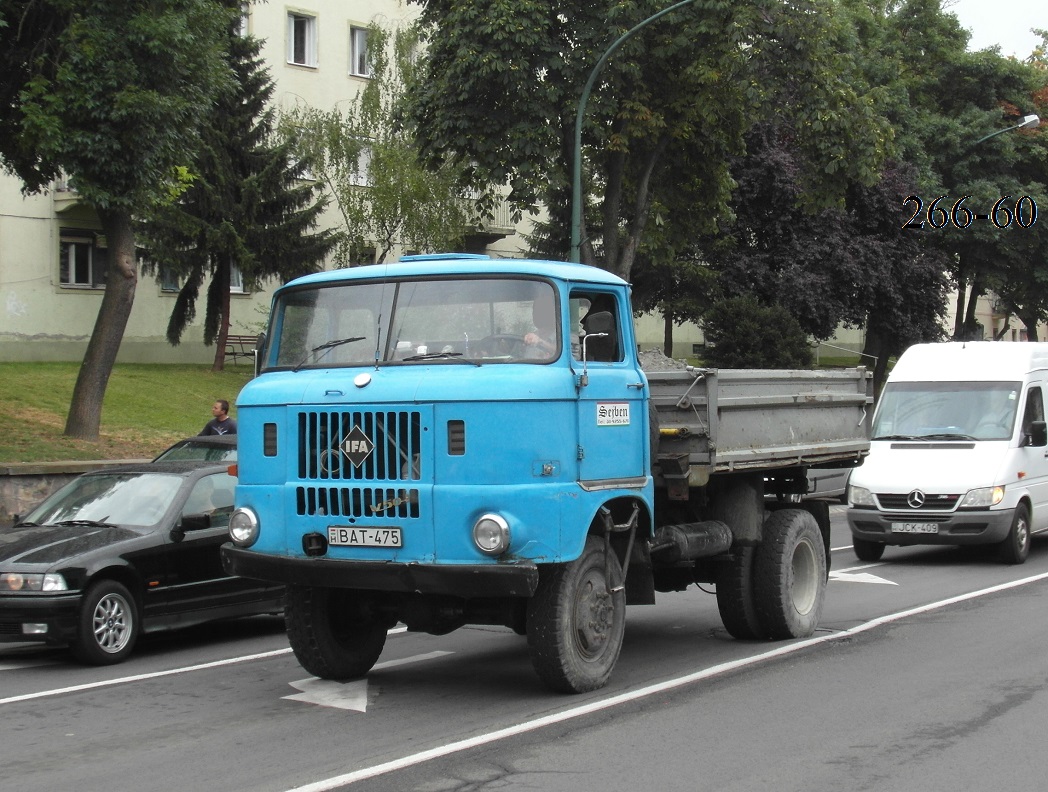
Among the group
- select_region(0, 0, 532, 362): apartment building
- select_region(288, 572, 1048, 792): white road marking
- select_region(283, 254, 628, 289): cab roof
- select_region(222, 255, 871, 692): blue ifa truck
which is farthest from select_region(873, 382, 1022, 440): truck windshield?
select_region(0, 0, 532, 362): apartment building

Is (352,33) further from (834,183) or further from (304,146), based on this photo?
(834,183)

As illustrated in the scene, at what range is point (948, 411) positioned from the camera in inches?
619

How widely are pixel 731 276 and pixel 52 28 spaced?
20476 millimetres

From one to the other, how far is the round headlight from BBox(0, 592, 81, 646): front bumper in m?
3.64

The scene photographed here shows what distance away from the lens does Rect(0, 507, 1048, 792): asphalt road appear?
242 inches

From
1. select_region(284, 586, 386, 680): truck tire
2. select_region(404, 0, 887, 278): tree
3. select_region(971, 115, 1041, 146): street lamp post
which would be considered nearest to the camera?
select_region(284, 586, 386, 680): truck tire

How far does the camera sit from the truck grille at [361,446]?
738 cm

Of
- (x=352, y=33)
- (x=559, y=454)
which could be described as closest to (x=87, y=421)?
(x=559, y=454)

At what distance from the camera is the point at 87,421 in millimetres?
Answer: 21281

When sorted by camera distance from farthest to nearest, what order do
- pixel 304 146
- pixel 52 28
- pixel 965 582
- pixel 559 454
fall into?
pixel 304 146 < pixel 52 28 < pixel 965 582 < pixel 559 454

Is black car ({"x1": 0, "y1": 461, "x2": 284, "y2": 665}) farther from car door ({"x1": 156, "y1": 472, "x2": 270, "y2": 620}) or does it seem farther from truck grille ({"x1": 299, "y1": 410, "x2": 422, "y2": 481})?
truck grille ({"x1": 299, "y1": 410, "x2": 422, "y2": 481})

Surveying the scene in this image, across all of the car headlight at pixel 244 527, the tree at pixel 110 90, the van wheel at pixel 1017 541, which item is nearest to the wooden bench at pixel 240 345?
the tree at pixel 110 90

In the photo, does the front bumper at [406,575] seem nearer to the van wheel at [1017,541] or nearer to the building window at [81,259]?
the van wheel at [1017,541]

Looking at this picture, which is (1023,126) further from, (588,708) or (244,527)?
(244,527)
